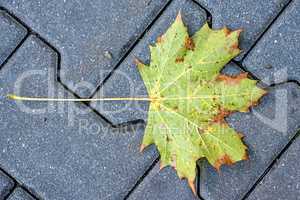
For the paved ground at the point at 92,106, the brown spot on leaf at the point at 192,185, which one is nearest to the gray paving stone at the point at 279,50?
the paved ground at the point at 92,106

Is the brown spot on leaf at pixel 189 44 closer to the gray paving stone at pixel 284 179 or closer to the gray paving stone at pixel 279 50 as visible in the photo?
the gray paving stone at pixel 279 50

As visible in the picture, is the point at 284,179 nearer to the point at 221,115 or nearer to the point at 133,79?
the point at 221,115

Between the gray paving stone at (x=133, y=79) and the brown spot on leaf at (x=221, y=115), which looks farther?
the gray paving stone at (x=133, y=79)

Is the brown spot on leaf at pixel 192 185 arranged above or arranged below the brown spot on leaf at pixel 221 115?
below

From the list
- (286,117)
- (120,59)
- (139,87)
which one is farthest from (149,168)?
(286,117)

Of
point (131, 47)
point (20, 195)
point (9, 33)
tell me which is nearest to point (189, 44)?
point (131, 47)

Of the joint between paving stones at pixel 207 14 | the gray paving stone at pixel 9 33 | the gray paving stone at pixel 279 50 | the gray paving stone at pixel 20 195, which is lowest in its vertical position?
the gray paving stone at pixel 20 195

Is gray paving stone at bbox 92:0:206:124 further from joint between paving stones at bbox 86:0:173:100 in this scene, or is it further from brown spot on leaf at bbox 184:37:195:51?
brown spot on leaf at bbox 184:37:195:51
